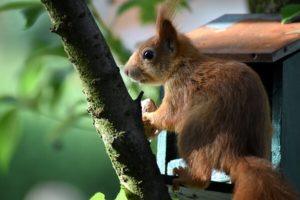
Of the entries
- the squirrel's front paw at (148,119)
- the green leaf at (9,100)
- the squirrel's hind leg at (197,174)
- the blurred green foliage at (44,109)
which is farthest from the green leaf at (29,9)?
the squirrel's hind leg at (197,174)

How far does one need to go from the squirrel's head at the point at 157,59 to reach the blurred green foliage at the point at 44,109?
0.09 meters

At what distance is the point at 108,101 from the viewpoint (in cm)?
121

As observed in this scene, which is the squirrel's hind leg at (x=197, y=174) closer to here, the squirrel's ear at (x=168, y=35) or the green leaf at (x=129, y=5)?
the squirrel's ear at (x=168, y=35)

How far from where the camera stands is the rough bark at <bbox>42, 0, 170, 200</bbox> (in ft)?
3.83

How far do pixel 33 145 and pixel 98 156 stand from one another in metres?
0.37

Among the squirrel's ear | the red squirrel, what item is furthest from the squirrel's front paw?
the squirrel's ear

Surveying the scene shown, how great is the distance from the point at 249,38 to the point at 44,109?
480 mm

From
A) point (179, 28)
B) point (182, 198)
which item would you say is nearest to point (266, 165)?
point (182, 198)

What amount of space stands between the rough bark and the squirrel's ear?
1.43 ft

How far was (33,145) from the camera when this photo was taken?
11.1ft

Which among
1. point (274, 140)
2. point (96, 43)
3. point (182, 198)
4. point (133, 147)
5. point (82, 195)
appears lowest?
point (82, 195)

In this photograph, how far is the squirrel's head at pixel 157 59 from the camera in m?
1.66

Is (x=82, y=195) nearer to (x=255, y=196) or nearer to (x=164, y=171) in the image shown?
(x=164, y=171)

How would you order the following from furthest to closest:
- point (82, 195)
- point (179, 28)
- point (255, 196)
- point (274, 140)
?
point (82, 195), point (179, 28), point (274, 140), point (255, 196)
